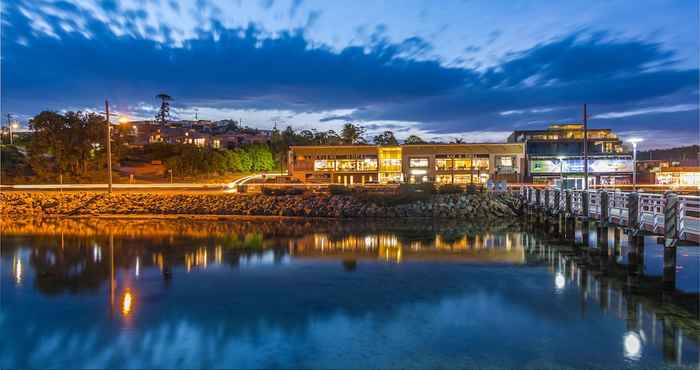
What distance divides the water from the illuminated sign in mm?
56698

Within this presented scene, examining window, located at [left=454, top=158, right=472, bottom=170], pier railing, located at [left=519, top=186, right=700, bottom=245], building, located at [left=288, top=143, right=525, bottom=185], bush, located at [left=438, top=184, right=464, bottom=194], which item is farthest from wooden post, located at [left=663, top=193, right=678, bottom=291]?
window, located at [left=454, top=158, right=472, bottom=170]

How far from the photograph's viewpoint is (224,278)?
20219 mm

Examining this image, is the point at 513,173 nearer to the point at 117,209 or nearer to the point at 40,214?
the point at 117,209

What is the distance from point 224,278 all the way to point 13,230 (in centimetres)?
2398

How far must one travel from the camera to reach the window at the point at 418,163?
274ft

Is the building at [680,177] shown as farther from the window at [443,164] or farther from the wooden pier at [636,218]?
the wooden pier at [636,218]

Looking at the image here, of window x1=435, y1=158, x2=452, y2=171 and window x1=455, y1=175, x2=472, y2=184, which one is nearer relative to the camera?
window x1=455, y1=175, x2=472, y2=184

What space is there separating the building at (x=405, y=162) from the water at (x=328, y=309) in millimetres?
54814

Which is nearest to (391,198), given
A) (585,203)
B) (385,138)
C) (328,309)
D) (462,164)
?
(585,203)

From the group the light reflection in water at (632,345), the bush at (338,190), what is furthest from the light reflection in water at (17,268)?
the bush at (338,190)

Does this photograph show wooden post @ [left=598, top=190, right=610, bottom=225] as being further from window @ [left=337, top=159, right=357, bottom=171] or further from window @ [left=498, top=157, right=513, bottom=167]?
window @ [left=337, top=159, right=357, bottom=171]

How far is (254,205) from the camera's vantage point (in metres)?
46.8

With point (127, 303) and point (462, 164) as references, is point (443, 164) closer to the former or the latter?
point (462, 164)

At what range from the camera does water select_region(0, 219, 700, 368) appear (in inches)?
465
